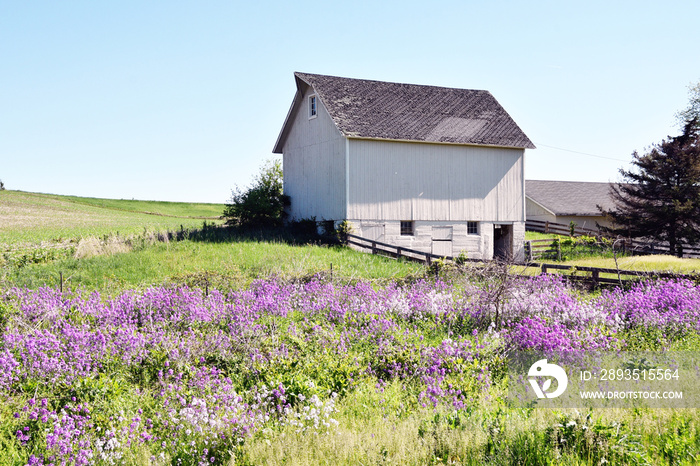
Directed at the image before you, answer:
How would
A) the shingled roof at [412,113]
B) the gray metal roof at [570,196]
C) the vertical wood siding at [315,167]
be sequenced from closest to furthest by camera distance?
the vertical wood siding at [315,167] → the shingled roof at [412,113] → the gray metal roof at [570,196]

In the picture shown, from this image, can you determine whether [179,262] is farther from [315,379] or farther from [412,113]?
[412,113]

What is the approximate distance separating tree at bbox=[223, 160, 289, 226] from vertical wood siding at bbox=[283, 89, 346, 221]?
817 millimetres

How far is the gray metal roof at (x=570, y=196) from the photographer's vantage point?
4458cm

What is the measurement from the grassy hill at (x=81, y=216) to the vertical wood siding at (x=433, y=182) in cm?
1155

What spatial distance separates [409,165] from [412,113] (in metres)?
3.29

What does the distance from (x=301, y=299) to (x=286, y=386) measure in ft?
16.8

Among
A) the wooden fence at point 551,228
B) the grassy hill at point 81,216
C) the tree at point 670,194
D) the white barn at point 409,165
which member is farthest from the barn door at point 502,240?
the grassy hill at point 81,216

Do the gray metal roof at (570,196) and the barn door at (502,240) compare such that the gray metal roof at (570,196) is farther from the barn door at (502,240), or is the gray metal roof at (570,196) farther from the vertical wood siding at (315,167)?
the vertical wood siding at (315,167)

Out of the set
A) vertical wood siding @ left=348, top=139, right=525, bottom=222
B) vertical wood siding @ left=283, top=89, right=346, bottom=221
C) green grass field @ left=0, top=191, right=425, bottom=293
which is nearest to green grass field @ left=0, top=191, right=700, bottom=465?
green grass field @ left=0, top=191, right=425, bottom=293

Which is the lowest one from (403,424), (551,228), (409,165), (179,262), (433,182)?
(403,424)

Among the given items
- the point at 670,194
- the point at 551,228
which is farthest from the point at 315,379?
the point at 551,228

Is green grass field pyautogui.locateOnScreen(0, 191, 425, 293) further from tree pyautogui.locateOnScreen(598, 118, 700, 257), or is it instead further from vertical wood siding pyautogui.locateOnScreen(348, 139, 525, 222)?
tree pyautogui.locateOnScreen(598, 118, 700, 257)

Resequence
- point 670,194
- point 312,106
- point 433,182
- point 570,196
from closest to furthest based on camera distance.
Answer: point 433,182
point 312,106
point 670,194
point 570,196

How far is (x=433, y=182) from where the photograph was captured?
26625 mm
